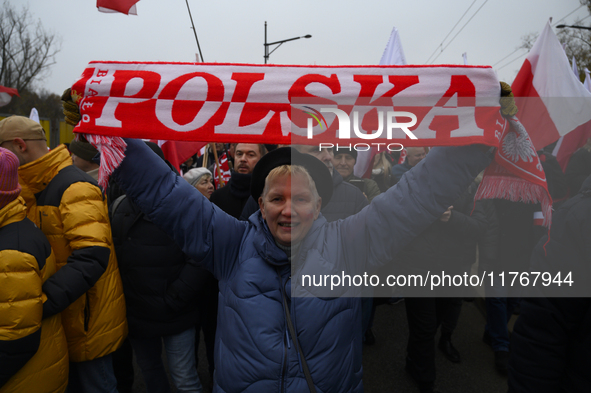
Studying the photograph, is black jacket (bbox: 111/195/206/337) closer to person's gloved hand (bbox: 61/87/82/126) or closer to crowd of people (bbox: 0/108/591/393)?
crowd of people (bbox: 0/108/591/393)

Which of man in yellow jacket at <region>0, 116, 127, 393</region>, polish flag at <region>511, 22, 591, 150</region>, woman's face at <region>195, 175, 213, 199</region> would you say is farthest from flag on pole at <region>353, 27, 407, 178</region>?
man in yellow jacket at <region>0, 116, 127, 393</region>

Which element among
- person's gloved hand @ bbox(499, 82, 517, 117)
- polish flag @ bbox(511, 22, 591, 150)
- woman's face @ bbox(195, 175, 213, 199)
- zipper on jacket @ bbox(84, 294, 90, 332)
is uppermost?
polish flag @ bbox(511, 22, 591, 150)

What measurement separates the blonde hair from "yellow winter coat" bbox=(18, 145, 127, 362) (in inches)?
41.2

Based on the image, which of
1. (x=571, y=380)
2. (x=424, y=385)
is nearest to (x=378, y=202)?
(x=571, y=380)

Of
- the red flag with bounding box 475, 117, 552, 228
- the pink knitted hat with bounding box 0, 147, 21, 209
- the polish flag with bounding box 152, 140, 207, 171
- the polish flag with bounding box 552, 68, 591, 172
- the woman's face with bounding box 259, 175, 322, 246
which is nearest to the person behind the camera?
the red flag with bounding box 475, 117, 552, 228

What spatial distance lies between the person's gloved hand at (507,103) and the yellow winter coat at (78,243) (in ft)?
6.77

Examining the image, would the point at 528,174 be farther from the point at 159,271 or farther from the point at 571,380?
the point at 159,271

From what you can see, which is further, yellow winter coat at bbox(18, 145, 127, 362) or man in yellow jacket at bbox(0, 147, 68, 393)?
yellow winter coat at bbox(18, 145, 127, 362)

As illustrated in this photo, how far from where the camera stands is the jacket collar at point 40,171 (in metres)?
2.01

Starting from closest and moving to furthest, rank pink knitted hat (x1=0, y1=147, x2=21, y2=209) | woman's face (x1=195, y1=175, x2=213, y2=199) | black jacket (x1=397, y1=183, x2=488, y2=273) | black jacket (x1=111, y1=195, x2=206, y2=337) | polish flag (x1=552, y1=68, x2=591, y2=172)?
pink knitted hat (x1=0, y1=147, x2=21, y2=209) < black jacket (x1=111, y1=195, x2=206, y2=337) < black jacket (x1=397, y1=183, x2=488, y2=273) < woman's face (x1=195, y1=175, x2=213, y2=199) < polish flag (x1=552, y1=68, x2=591, y2=172)

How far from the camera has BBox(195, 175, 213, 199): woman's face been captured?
3146 mm

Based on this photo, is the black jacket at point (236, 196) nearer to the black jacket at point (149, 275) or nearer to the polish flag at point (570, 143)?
the black jacket at point (149, 275)

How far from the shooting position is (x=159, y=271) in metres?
2.27

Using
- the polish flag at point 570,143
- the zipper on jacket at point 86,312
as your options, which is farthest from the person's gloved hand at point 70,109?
the polish flag at point 570,143
